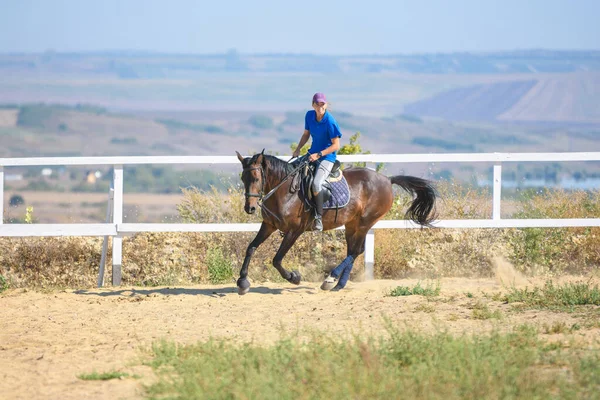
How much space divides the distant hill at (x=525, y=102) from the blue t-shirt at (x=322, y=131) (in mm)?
156363

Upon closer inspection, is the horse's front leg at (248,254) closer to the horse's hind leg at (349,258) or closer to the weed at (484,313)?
the horse's hind leg at (349,258)

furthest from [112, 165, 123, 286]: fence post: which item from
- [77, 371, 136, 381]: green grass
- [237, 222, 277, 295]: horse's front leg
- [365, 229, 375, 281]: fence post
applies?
[77, 371, 136, 381]: green grass

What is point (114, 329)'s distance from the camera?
940cm

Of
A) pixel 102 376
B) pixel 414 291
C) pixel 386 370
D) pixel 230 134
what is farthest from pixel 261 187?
pixel 230 134

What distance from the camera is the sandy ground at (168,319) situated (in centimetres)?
759

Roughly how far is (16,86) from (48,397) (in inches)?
7110

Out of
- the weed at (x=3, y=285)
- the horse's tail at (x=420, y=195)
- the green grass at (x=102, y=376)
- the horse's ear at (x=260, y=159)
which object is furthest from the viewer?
the horse's tail at (x=420, y=195)

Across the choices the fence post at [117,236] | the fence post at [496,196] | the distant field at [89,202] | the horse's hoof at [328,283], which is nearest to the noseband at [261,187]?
the horse's hoof at [328,283]

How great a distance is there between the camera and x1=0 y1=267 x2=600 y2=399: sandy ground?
24.9ft

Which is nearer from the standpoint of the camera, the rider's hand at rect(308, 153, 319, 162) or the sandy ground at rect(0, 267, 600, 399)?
the sandy ground at rect(0, 267, 600, 399)

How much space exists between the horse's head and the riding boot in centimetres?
75

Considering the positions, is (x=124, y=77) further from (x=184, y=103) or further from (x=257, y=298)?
(x=257, y=298)

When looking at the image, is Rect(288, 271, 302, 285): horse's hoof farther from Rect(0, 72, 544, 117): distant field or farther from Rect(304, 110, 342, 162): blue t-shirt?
Rect(0, 72, 544, 117): distant field

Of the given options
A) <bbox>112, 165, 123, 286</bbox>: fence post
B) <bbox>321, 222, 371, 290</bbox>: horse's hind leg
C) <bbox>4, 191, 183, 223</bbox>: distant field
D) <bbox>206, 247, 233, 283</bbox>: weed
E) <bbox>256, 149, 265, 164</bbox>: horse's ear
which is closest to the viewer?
<bbox>256, 149, 265, 164</bbox>: horse's ear
